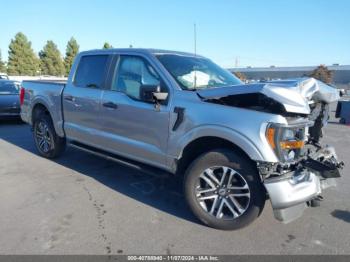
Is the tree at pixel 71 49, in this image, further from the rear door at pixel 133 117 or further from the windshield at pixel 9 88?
the rear door at pixel 133 117

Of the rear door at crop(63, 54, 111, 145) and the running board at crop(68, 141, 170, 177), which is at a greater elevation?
the rear door at crop(63, 54, 111, 145)

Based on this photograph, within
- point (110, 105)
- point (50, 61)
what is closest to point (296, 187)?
point (110, 105)

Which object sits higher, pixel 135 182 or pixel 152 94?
pixel 152 94

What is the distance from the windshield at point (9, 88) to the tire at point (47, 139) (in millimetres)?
5506

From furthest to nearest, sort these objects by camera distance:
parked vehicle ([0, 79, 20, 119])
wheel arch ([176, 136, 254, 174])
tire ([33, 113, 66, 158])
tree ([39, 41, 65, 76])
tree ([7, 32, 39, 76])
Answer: tree ([39, 41, 65, 76]) → tree ([7, 32, 39, 76]) → parked vehicle ([0, 79, 20, 119]) → tire ([33, 113, 66, 158]) → wheel arch ([176, 136, 254, 174])

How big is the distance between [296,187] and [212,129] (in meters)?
1.01

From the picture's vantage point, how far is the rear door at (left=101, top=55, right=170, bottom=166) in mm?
4039

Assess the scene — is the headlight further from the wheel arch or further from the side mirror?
the side mirror

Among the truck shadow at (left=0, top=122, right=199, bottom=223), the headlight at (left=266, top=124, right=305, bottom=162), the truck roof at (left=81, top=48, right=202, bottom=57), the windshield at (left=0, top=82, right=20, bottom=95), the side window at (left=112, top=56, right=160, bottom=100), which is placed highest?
the truck roof at (left=81, top=48, right=202, bottom=57)

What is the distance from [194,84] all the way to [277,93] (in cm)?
133

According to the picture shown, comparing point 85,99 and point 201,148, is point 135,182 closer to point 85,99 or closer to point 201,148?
point 85,99

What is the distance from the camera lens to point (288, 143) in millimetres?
3268

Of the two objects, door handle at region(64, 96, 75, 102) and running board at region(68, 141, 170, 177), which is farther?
door handle at region(64, 96, 75, 102)

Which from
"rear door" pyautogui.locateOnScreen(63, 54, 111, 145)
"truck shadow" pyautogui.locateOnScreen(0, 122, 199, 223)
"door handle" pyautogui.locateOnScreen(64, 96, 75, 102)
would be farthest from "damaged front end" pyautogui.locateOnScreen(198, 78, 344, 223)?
"door handle" pyautogui.locateOnScreen(64, 96, 75, 102)
